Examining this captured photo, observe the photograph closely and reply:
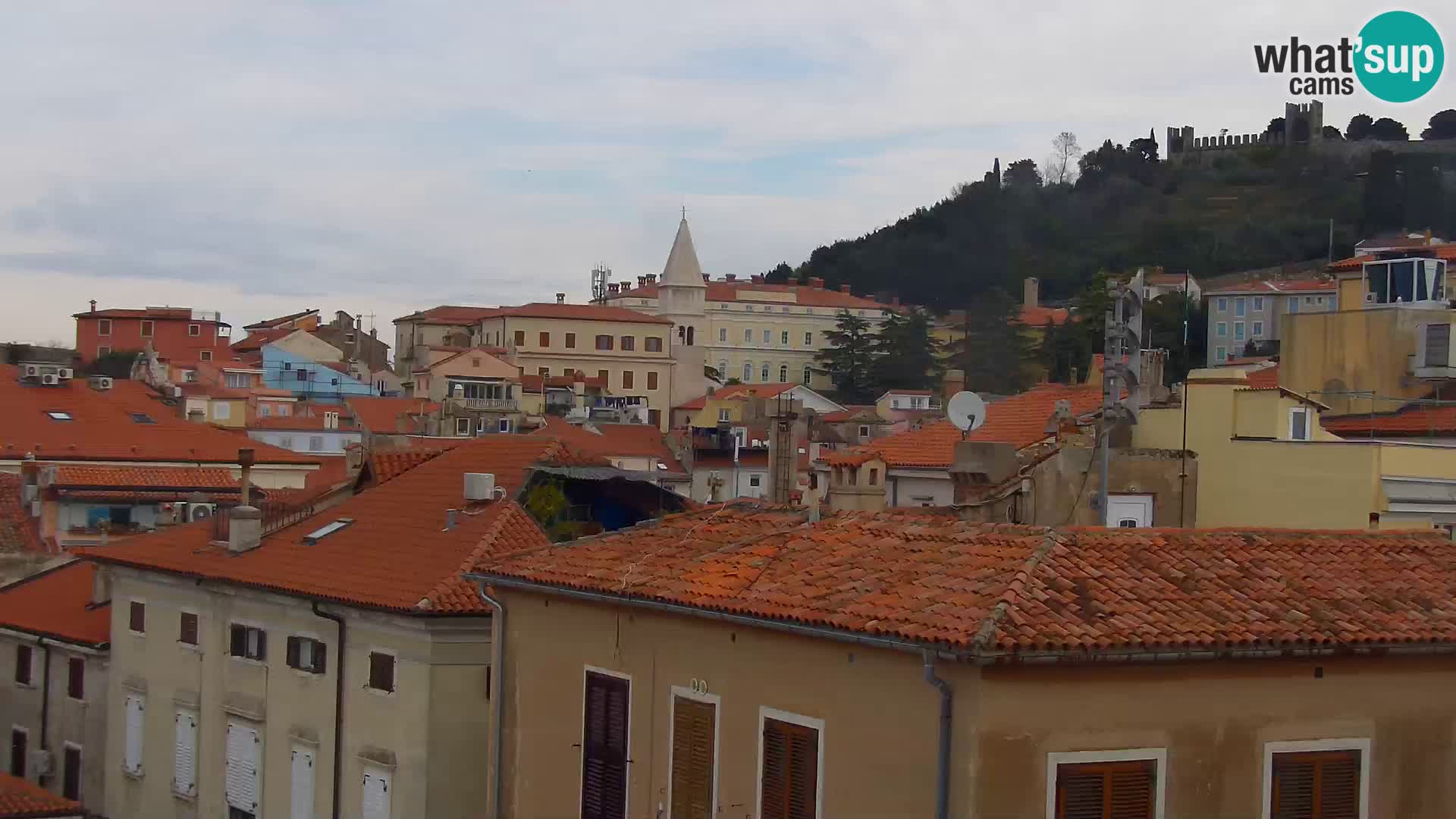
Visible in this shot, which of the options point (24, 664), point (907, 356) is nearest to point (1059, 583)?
point (24, 664)

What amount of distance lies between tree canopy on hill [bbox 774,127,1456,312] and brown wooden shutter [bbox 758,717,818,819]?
369 feet

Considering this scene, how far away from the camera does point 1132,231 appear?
140875mm

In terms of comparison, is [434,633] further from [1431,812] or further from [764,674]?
[1431,812]

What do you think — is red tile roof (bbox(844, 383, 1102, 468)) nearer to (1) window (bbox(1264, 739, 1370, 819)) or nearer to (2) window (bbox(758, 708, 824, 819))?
(2) window (bbox(758, 708, 824, 819))

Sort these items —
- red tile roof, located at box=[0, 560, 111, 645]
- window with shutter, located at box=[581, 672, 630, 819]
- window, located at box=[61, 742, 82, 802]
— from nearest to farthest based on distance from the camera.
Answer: window with shutter, located at box=[581, 672, 630, 819] < window, located at box=[61, 742, 82, 802] < red tile roof, located at box=[0, 560, 111, 645]

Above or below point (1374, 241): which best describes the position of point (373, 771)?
below

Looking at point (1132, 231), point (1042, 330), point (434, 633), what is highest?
point (1132, 231)

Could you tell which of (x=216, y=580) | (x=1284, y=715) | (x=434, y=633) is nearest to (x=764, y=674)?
(x=1284, y=715)

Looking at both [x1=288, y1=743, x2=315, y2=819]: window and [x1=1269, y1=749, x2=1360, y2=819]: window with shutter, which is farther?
[x1=288, y1=743, x2=315, y2=819]: window

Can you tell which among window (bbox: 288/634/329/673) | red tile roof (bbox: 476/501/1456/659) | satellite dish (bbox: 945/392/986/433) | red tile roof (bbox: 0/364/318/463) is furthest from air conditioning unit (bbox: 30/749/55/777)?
red tile roof (bbox: 0/364/318/463)

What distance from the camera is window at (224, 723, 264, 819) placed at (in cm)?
2225

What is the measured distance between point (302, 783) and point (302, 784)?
17 mm

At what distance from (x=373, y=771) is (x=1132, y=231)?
416ft

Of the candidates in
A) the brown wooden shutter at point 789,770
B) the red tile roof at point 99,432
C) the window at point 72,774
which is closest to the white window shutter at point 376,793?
the brown wooden shutter at point 789,770
